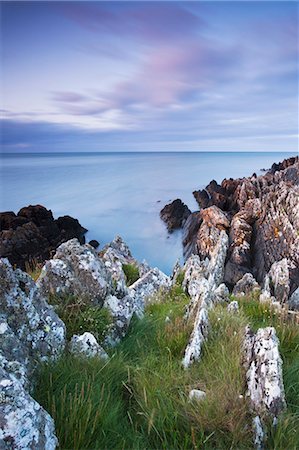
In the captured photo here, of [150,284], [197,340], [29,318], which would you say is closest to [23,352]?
[29,318]

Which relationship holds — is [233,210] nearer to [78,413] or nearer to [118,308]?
[118,308]

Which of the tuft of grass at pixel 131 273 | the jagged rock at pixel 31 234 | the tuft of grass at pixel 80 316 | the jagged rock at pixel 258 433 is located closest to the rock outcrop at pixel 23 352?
the tuft of grass at pixel 80 316

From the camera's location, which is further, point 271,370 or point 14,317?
point 14,317

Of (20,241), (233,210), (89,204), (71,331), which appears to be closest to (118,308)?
(71,331)

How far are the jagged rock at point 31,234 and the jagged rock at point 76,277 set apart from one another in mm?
18686

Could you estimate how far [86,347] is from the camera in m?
5.06

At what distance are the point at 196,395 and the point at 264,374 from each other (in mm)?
823

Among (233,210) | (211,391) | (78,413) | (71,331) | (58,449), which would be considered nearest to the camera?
(58,449)

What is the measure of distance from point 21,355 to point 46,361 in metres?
0.41

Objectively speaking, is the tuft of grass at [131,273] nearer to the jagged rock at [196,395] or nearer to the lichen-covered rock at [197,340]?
the lichen-covered rock at [197,340]

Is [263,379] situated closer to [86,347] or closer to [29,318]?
[86,347]

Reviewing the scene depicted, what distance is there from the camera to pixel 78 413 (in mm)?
Answer: 3588

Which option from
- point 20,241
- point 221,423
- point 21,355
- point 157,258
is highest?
point 21,355

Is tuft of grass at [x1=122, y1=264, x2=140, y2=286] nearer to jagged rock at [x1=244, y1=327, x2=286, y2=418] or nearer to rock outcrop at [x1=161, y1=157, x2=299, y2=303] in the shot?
rock outcrop at [x1=161, y1=157, x2=299, y2=303]
